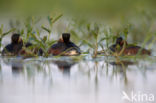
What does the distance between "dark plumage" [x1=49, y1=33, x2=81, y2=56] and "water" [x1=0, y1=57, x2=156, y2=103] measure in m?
0.91

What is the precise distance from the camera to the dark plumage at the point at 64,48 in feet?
12.1

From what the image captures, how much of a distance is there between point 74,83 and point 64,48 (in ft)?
6.02

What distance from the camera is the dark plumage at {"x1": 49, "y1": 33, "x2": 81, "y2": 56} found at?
3.69 meters

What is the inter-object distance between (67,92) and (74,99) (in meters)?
0.16

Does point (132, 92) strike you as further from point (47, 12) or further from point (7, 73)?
point (47, 12)

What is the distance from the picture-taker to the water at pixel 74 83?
1574 millimetres

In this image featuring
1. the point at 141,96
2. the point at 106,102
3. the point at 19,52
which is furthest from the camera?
the point at 19,52

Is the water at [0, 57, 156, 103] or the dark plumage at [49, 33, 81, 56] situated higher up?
the dark plumage at [49, 33, 81, 56]

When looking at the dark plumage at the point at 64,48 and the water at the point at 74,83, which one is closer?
the water at the point at 74,83

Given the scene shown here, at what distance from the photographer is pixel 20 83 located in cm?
198

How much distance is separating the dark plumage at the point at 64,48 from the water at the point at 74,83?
0.91m

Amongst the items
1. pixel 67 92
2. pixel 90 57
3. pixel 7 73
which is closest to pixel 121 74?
pixel 67 92

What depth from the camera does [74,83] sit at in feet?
6.39

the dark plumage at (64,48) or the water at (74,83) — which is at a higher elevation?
the dark plumage at (64,48)
